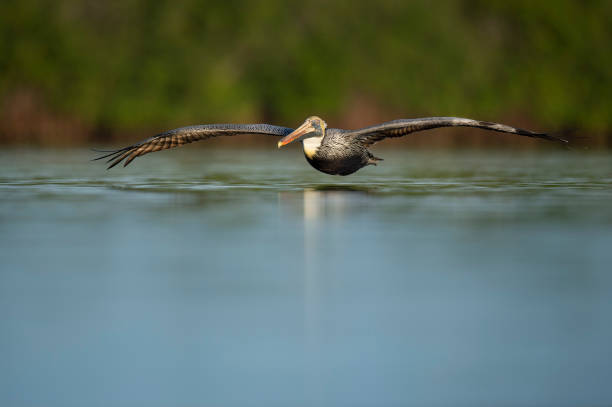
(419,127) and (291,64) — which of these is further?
(291,64)

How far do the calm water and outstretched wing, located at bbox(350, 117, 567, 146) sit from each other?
1.52 meters

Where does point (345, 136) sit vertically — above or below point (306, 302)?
above

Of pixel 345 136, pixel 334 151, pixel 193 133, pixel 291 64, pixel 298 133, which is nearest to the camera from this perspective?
pixel 298 133

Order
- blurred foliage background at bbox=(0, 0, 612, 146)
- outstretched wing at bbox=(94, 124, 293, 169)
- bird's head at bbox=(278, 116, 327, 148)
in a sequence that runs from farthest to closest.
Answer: blurred foliage background at bbox=(0, 0, 612, 146), outstretched wing at bbox=(94, 124, 293, 169), bird's head at bbox=(278, 116, 327, 148)

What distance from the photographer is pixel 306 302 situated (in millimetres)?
6496

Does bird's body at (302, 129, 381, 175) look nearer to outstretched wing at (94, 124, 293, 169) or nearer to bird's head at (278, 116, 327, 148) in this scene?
bird's head at (278, 116, 327, 148)

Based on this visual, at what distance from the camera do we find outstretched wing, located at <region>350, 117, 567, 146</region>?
47.6 feet

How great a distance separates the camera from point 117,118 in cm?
4528

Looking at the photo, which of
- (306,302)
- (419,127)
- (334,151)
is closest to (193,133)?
(334,151)

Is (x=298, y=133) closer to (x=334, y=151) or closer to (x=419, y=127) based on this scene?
(x=334, y=151)

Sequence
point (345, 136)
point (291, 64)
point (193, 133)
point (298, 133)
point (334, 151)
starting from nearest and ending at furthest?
point (298, 133) → point (334, 151) → point (345, 136) → point (193, 133) → point (291, 64)

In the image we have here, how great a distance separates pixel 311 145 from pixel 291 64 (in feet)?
112

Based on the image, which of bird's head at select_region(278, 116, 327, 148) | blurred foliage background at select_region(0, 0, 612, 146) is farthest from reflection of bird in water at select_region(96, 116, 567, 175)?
blurred foliage background at select_region(0, 0, 612, 146)

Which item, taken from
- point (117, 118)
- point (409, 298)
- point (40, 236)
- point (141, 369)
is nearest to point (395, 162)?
point (40, 236)
